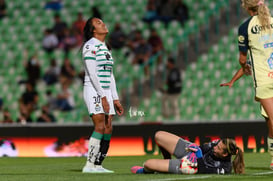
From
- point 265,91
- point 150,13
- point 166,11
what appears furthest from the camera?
point 150,13

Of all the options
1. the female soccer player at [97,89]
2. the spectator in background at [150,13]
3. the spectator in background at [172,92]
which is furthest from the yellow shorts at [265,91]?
the spectator in background at [150,13]

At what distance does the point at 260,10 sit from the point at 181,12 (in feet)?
41.0

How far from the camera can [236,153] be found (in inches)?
346

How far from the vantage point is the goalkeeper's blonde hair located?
9141 mm

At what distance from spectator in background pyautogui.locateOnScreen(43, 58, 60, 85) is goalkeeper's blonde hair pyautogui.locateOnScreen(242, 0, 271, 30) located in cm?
1181

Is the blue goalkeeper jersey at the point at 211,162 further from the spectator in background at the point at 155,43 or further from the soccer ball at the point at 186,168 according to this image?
the spectator in background at the point at 155,43

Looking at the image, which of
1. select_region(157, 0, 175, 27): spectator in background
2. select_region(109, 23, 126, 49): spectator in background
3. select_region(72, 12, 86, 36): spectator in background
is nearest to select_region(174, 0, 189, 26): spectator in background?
select_region(157, 0, 175, 27): spectator in background

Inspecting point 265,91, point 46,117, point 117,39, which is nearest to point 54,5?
point 117,39

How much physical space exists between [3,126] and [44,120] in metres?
1.77

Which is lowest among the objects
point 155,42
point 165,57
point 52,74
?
point 52,74

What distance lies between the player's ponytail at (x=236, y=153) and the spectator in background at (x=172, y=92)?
951 cm

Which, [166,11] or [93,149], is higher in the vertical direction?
[166,11]

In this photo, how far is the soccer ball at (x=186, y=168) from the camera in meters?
8.96

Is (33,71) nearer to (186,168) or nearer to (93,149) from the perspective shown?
(93,149)
